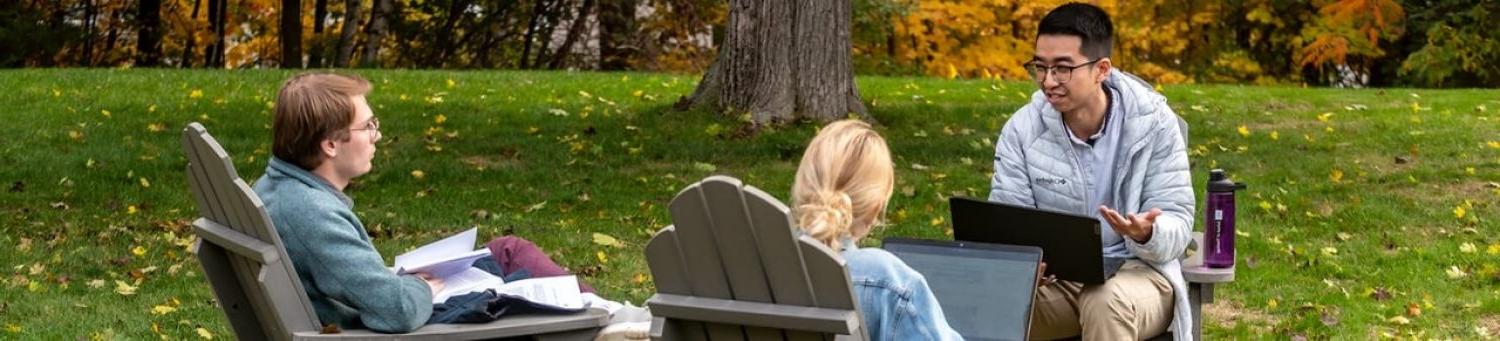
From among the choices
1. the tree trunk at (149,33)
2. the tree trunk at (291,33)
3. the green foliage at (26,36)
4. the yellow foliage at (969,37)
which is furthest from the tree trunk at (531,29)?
the green foliage at (26,36)

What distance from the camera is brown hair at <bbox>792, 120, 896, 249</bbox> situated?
3547mm

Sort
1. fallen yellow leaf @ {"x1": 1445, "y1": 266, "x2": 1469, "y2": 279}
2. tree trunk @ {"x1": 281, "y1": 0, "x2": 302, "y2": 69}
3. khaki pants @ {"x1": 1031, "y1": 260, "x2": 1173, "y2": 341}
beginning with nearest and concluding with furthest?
khaki pants @ {"x1": 1031, "y1": 260, "x2": 1173, "y2": 341} < fallen yellow leaf @ {"x1": 1445, "y1": 266, "x2": 1469, "y2": 279} < tree trunk @ {"x1": 281, "y1": 0, "x2": 302, "y2": 69}

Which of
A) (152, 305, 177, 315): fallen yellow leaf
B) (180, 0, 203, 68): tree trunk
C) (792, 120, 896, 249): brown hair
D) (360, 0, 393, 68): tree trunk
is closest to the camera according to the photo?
(792, 120, 896, 249): brown hair

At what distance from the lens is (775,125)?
37.2 feet

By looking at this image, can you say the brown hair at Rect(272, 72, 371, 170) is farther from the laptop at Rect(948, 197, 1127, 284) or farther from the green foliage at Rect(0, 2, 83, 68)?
the green foliage at Rect(0, 2, 83, 68)

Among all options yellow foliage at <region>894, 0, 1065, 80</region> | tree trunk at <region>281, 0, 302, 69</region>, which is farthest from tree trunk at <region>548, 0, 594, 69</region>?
yellow foliage at <region>894, 0, 1065, 80</region>

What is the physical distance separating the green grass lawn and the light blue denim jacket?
3.28 meters

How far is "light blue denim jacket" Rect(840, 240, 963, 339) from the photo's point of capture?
11.8ft

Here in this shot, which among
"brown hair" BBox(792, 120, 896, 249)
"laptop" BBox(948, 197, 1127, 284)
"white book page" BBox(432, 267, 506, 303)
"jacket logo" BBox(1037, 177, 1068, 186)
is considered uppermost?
"brown hair" BBox(792, 120, 896, 249)

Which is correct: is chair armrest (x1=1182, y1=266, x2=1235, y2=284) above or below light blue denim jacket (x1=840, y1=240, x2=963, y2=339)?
below

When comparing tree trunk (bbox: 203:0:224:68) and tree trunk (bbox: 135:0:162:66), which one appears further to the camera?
tree trunk (bbox: 203:0:224:68)

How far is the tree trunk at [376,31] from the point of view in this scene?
2286cm

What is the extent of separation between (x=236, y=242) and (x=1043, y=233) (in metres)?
1.84

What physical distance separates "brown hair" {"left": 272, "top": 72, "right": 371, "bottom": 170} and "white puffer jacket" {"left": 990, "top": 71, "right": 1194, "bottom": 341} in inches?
70.3
